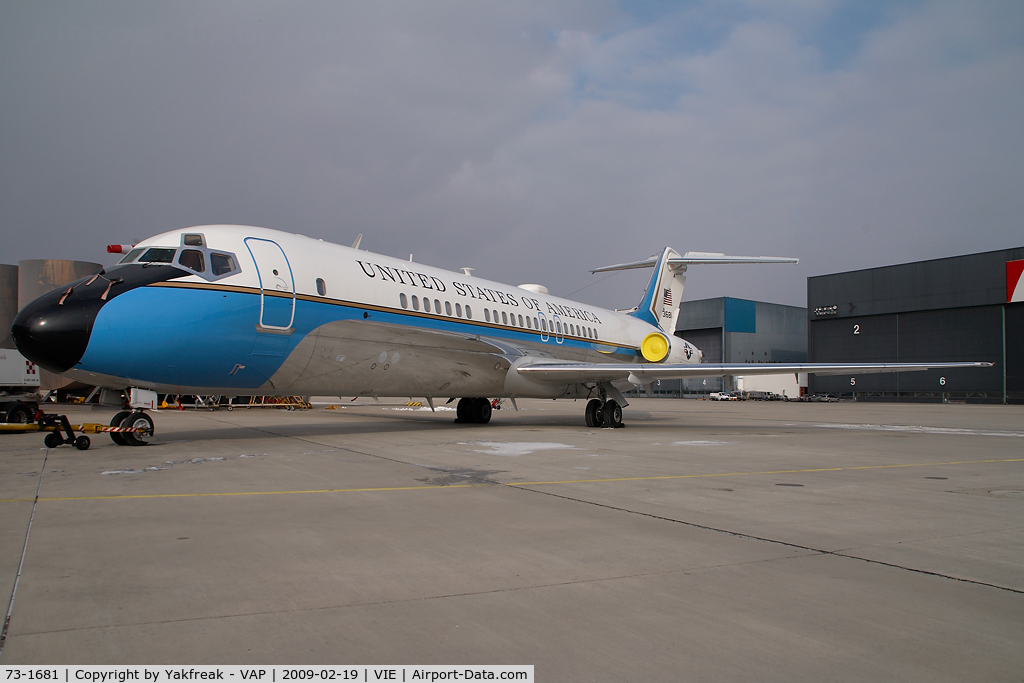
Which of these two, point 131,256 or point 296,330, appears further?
point 296,330

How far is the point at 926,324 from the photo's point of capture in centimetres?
5284

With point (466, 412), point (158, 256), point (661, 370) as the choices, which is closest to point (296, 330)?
point (158, 256)

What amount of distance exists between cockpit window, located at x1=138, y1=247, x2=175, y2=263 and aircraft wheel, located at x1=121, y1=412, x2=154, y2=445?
8.00ft

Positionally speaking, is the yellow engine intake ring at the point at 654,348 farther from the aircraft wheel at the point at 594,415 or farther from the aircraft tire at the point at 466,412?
the aircraft tire at the point at 466,412

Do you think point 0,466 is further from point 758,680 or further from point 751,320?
point 751,320

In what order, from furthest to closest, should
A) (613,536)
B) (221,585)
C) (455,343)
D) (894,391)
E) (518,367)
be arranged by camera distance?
(894,391) → (518,367) → (455,343) → (613,536) → (221,585)

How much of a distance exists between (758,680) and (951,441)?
13758 mm

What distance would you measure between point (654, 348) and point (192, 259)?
54.2 feet

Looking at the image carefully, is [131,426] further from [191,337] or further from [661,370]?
[661,370]

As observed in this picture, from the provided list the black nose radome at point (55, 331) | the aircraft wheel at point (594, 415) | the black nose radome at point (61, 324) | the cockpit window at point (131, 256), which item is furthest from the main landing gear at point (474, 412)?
the black nose radome at point (55, 331)

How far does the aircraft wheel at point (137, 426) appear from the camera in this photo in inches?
401

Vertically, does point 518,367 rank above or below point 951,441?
above

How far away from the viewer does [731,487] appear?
684 centimetres

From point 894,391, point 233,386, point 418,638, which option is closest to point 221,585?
point 418,638
